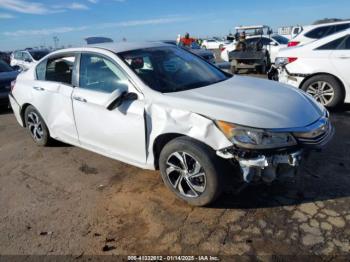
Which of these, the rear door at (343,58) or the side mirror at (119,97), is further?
the rear door at (343,58)

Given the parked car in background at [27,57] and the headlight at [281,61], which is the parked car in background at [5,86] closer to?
the parked car in background at [27,57]

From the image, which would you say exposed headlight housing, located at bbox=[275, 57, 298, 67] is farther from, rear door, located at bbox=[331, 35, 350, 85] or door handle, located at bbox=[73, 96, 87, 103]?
door handle, located at bbox=[73, 96, 87, 103]

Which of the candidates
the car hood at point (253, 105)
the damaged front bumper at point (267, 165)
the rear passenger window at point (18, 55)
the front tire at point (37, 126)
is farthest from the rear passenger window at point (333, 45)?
the rear passenger window at point (18, 55)

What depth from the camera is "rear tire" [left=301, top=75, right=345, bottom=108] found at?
616 cm

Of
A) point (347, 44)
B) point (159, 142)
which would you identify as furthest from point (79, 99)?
point (347, 44)

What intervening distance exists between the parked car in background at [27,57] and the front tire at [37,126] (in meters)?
10.4

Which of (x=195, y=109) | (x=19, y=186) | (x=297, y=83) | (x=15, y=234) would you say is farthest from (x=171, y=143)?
(x=297, y=83)

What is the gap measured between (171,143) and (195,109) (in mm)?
432

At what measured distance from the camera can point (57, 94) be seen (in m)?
4.52

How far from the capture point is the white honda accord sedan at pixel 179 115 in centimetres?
294

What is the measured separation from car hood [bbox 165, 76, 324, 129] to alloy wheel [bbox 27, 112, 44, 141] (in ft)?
9.38

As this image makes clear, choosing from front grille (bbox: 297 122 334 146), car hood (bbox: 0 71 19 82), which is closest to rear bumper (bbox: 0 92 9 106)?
car hood (bbox: 0 71 19 82)

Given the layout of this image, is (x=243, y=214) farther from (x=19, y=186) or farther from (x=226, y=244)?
(x=19, y=186)

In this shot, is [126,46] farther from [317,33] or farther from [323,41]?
[317,33]
